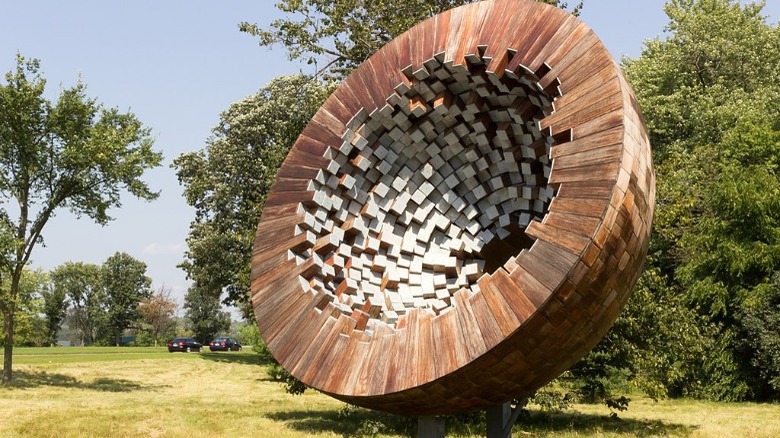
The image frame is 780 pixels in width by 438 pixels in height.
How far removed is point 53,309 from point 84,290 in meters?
7.25

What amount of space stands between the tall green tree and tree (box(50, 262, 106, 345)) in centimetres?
5785

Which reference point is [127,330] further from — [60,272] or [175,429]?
[175,429]

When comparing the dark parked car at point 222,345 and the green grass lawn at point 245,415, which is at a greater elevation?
the dark parked car at point 222,345

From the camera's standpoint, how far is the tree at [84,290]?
241 feet

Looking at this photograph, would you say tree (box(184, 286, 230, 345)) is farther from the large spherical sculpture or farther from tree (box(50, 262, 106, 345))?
the large spherical sculpture

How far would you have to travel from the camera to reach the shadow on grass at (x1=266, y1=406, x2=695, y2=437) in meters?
14.2

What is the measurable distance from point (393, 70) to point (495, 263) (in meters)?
1.70

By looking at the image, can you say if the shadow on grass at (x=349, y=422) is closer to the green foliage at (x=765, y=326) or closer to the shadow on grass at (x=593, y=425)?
the shadow on grass at (x=593, y=425)

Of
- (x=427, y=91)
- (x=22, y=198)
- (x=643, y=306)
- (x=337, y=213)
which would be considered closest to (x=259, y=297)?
(x=337, y=213)

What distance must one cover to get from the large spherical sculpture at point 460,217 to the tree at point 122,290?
2787 inches

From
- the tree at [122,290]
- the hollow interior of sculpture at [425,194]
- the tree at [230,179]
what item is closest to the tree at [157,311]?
the tree at [122,290]

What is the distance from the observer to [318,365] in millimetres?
4750

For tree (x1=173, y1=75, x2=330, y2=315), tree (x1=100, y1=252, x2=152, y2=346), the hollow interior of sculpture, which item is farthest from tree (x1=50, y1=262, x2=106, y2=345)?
the hollow interior of sculpture

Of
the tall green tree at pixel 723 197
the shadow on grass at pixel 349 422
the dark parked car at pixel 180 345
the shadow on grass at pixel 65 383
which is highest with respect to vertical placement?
the tall green tree at pixel 723 197
